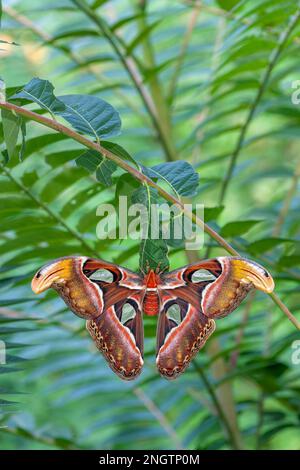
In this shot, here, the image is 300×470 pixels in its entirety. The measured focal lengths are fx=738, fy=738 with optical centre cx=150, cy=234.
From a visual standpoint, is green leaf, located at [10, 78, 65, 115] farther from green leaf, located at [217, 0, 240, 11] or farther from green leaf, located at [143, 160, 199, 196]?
green leaf, located at [217, 0, 240, 11]

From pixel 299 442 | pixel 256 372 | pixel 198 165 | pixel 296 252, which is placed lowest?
pixel 299 442

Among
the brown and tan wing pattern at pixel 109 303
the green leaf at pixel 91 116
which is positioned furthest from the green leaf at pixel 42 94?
the brown and tan wing pattern at pixel 109 303

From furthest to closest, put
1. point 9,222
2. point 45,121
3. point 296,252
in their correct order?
1. point 296,252
2. point 9,222
3. point 45,121

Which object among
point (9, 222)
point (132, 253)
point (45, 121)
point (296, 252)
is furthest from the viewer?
point (296, 252)

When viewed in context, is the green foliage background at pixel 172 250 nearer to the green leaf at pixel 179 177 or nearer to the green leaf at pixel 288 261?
the green leaf at pixel 288 261

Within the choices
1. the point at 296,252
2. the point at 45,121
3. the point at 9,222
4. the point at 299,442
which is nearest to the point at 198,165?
the point at 296,252

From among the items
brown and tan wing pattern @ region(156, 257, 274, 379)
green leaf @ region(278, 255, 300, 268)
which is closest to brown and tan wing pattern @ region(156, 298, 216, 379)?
brown and tan wing pattern @ region(156, 257, 274, 379)
